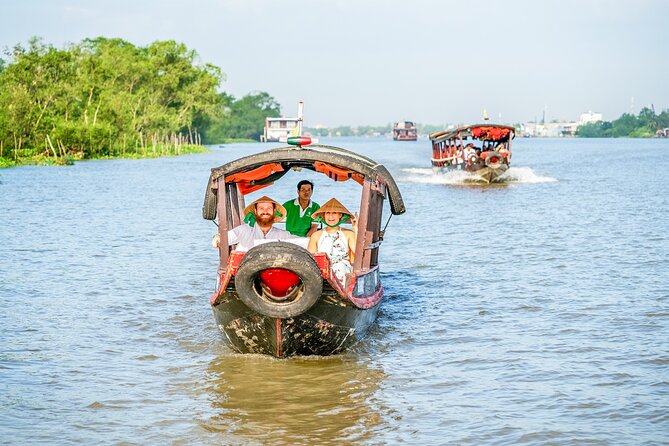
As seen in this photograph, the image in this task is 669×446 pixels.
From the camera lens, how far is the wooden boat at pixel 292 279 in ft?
27.5

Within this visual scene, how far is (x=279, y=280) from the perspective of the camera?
336 inches

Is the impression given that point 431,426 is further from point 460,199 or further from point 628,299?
point 460,199

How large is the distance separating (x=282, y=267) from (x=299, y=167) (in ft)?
8.38

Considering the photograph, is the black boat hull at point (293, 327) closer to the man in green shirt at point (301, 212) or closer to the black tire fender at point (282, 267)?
the black tire fender at point (282, 267)

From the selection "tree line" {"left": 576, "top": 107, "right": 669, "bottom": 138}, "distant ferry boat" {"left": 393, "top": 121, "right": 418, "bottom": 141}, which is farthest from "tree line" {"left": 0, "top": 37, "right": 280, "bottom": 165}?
"tree line" {"left": 576, "top": 107, "right": 669, "bottom": 138}

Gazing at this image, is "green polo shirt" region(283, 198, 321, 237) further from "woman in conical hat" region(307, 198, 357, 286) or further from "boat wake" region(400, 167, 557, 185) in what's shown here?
"boat wake" region(400, 167, 557, 185)

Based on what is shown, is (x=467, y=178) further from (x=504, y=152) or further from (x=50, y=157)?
(x=50, y=157)

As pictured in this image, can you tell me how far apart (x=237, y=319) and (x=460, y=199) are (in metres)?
23.2

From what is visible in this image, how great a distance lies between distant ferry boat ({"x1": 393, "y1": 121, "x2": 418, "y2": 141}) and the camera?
510 feet

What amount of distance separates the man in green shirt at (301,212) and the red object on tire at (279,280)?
2.31 m

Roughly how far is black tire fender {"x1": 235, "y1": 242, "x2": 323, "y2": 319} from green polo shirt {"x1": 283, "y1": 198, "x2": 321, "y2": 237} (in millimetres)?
2318

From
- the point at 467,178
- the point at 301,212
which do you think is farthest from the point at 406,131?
the point at 301,212

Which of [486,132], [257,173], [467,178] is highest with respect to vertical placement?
[486,132]

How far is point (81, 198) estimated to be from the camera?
3117 centimetres
